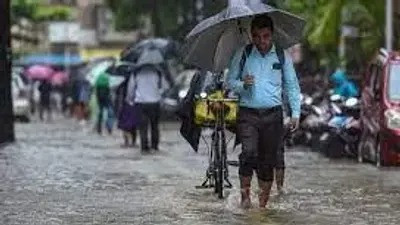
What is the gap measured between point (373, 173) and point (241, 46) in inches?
210

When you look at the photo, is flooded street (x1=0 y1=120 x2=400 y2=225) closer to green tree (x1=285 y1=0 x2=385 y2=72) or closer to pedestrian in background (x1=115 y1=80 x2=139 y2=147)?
pedestrian in background (x1=115 y1=80 x2=139 y2=147)

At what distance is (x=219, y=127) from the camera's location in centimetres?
1374

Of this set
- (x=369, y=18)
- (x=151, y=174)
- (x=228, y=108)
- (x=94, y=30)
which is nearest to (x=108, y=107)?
(x=369, y=18)

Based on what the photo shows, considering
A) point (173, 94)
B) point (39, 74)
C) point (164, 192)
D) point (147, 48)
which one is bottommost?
point (39, 74)

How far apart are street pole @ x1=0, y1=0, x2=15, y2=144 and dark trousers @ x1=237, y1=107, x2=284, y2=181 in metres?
13.1

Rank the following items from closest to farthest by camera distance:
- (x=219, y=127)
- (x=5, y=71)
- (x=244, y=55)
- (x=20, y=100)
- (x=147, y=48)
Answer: (x=244, y=55) < (x=219, y=127) < (x=147, y=48) < (x=5, y=71) < (x=20, y=100)

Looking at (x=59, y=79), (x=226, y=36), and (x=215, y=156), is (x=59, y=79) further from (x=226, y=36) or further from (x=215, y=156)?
(x=226, y=36)

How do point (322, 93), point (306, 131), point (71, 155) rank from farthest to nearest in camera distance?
point (322, 93) → point (306, 131) → point (71, 155)

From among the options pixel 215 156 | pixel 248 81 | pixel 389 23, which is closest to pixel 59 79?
pixel 389 23

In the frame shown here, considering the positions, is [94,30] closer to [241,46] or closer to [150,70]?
[150,70]

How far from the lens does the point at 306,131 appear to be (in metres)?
24.7

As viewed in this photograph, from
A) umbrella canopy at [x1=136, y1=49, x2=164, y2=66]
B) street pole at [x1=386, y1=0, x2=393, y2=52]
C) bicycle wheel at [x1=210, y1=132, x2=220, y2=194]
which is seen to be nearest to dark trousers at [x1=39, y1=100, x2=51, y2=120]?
street pole at [x1=386, y1=0, x2=393, y2=52]

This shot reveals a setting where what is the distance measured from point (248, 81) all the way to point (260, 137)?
0.57 metres

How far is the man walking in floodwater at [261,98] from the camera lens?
40.0 ft
